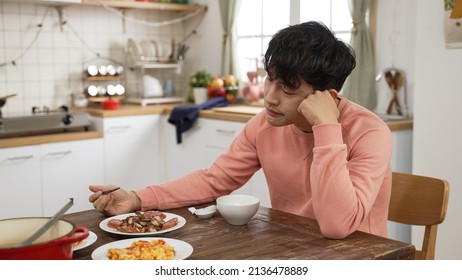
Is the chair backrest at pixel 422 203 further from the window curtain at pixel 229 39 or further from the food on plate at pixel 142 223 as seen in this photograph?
the window curtain at pixel 229 39

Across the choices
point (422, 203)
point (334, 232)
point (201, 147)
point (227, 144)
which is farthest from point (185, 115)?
point (334, 232)

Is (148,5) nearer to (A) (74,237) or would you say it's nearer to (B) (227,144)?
(B) (227,144)

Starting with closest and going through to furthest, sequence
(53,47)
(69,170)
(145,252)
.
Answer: (145,252), (69,170), (53,47)

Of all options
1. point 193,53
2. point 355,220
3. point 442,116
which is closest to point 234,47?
point 193,53

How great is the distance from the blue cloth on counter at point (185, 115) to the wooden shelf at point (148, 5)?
0.80 m

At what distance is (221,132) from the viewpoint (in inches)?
137

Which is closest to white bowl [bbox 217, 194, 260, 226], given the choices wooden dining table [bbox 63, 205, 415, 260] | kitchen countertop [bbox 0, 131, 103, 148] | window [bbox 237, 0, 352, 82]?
wooden dining table [bbox 63, 205, 415, 260]

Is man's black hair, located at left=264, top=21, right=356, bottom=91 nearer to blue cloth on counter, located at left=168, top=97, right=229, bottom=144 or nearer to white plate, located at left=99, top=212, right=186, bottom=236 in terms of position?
white plate, located at left=99, top=212, right=186, bottom=236

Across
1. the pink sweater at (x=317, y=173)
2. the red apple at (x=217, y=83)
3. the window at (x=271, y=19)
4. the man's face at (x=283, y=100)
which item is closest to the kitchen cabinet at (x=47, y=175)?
the red apple at (x=217, y=83)

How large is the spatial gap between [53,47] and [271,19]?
145cm

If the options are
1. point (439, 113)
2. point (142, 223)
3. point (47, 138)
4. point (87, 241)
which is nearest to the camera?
point (87, 241)

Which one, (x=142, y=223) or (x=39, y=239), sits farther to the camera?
(x=142, y=223)

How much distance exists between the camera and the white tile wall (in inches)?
144

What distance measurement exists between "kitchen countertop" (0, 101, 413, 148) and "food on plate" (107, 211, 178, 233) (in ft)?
5.57
